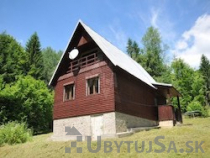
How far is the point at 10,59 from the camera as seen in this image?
4138 cm

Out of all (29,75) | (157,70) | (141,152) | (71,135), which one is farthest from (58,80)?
(157,70)

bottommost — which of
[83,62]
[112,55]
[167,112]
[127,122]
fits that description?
[127,122]

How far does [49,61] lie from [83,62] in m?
39.0

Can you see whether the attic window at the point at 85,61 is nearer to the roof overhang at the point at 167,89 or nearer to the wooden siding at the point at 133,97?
the wooden siding at the point at 133,97

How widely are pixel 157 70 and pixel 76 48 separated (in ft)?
108

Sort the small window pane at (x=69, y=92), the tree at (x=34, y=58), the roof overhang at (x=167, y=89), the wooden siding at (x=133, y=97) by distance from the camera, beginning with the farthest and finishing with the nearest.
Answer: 1. the tree at (x=34, y=58)
2. the roof overhang at (x=167, y=89)
3. the small window pane at (x=69, y=92)
4. the wooden siding at (x=133, y=97)

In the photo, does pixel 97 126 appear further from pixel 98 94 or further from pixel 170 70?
pixel 170 70

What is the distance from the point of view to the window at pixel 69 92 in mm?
22555

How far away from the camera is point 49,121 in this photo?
145 ft

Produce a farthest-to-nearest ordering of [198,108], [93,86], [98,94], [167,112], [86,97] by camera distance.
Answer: [198,108]
[167,112]
[93,86]
[86,97]
[98,94]

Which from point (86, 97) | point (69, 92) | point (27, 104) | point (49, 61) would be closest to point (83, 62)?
point (69, 92)

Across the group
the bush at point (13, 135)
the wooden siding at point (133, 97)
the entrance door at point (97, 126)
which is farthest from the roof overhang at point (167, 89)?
the bush at point (13, 135)

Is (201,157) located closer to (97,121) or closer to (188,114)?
(97,121)

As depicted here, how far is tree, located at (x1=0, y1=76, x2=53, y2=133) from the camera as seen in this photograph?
118 feet
